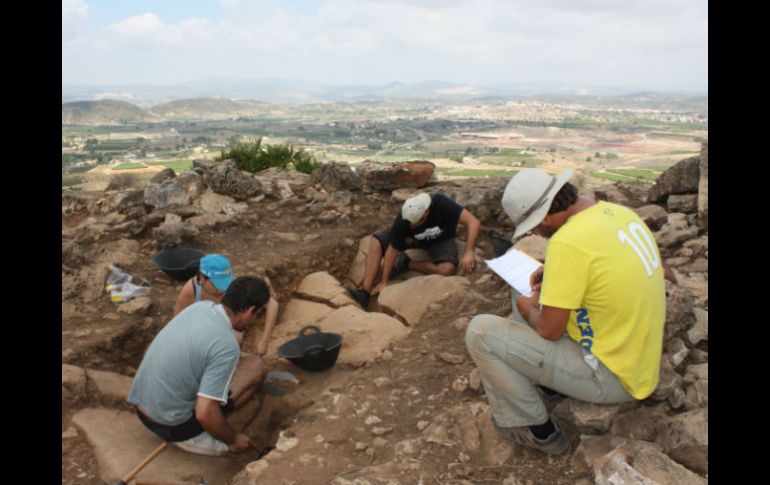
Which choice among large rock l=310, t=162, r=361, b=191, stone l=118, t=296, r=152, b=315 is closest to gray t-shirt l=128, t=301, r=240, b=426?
stone l=118, t=296, r=152, b=315

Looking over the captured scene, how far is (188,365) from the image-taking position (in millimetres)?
3055

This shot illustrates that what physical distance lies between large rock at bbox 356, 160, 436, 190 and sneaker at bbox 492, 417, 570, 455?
17.3ft

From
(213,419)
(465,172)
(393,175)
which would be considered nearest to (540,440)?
(213,419)

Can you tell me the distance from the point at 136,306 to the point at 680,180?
6.52 meters

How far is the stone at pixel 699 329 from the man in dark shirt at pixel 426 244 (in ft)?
7.87

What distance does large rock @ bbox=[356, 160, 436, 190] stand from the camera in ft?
25.3

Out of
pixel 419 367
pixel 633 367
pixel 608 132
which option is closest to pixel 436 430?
→ pixel 419 367

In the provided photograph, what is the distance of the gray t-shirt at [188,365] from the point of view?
9.87 feet

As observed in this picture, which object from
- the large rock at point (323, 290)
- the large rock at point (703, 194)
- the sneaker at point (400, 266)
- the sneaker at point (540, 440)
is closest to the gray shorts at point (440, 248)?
the sneaker at point (400, 266)

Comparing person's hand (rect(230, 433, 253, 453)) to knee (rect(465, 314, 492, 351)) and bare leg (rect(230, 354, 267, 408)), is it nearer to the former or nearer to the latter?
bare leg (rect(230, 354, 267, 408))

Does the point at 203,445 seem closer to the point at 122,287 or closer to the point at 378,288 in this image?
the point at 122,287
